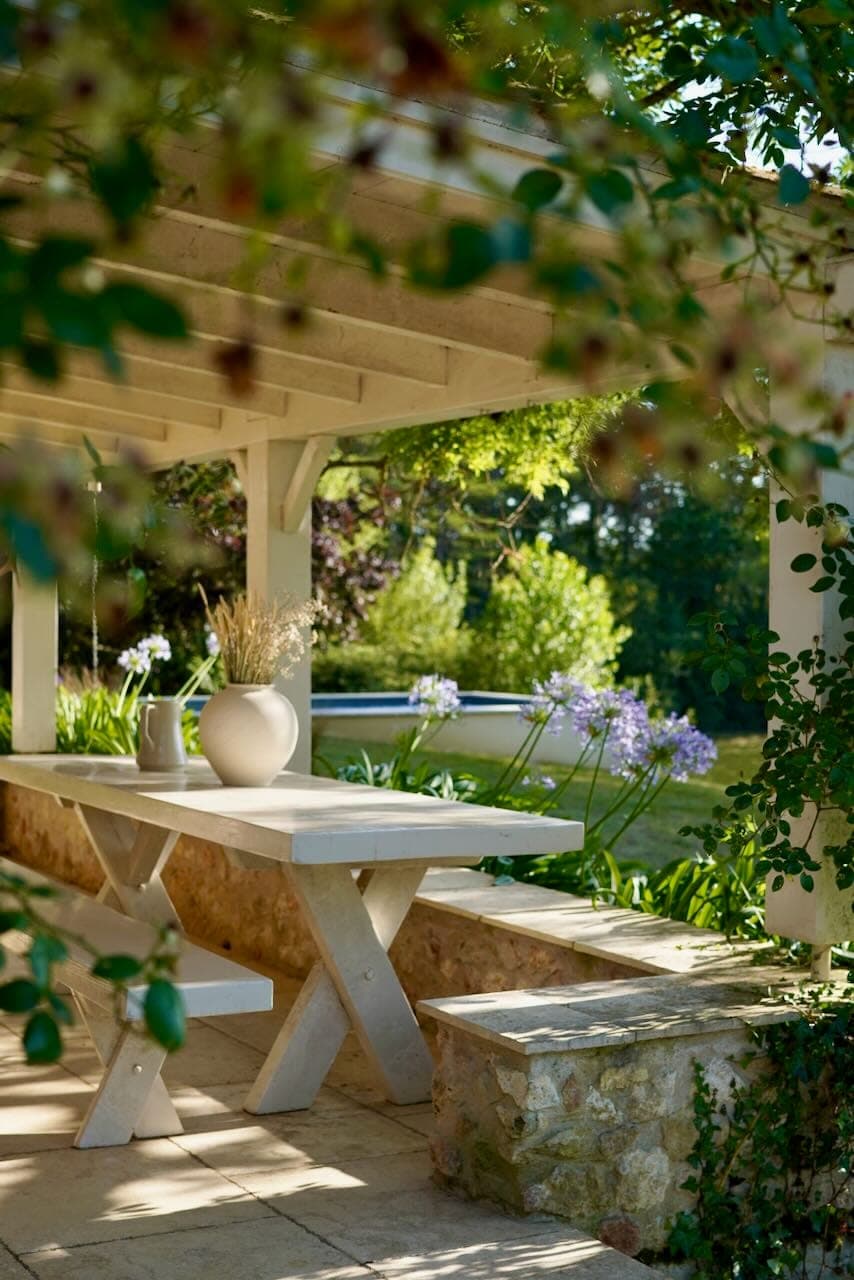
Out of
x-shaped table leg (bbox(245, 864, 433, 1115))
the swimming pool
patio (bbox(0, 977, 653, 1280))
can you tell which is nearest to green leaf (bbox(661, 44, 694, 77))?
x-shaped table leg (bbox(245, 864, 433, 1115))

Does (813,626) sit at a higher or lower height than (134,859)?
higher

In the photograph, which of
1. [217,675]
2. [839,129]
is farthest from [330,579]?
[839,129]

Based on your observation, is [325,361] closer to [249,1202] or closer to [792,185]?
[249,1202]

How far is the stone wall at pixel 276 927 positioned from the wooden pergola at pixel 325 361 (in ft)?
1.90

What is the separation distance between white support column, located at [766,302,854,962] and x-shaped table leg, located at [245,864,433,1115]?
1.09m

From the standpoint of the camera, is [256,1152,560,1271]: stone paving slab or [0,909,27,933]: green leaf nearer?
[0,909,27,933]: green leaf

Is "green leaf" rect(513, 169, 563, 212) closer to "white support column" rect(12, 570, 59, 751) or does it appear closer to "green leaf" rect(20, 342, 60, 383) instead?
"green leaf" rect(20, 342, 60, 383)

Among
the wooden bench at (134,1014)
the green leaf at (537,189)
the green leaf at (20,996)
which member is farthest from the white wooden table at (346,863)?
the green leaf at (537,189)

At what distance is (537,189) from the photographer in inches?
38.9

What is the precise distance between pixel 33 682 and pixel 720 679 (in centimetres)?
491

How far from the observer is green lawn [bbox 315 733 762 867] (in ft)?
35.2

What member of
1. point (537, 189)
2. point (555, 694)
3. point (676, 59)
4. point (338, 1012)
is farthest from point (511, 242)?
point (555, 694)

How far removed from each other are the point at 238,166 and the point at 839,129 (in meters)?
1.24

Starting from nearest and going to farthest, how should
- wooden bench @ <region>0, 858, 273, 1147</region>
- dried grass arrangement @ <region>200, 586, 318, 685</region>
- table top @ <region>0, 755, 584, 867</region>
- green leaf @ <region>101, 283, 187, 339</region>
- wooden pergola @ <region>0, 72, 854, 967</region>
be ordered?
→ green leaf @ <region>101, 283, 187, 339</region> < wooden pergola @ <region>0, 72, 854, 967</region> < wooden bench @ <region>0, 858, 273, 1147</region> < table top @ <region>0, 755, 584, 867</region> < dried grass arrangement @ <region>200, 586, 318, 685</region>
